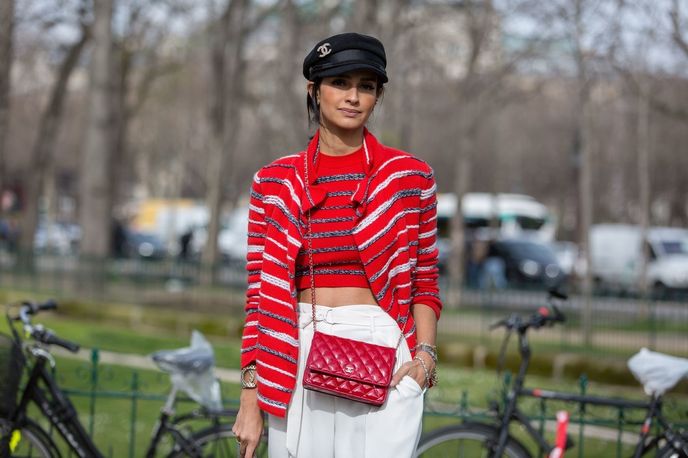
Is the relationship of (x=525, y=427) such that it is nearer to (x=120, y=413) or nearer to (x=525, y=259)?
(x=120, y=413)

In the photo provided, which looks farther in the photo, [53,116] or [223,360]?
[53,116]

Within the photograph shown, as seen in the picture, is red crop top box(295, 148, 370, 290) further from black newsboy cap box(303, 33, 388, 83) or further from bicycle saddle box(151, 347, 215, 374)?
bicycle saddle box(151, 347, 215, 374)

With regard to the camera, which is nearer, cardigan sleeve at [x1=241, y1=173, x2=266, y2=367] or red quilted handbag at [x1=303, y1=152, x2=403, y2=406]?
red quilted handbag at [x1=303, y1=152, x2=403, y2=406]

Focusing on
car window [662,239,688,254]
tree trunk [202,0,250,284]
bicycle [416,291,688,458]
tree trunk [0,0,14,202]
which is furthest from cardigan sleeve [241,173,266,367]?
car window [662,239,688,254]

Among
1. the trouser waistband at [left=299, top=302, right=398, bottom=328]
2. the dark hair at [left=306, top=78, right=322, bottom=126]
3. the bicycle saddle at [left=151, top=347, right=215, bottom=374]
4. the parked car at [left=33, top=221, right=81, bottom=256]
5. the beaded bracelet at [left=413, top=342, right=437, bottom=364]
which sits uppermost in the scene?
the dark hair at [left=306, top=78, right=322, bottom=126]

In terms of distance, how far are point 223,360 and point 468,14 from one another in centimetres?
1129

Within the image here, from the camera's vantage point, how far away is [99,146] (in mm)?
19266

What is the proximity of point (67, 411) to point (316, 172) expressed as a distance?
8.28 feet

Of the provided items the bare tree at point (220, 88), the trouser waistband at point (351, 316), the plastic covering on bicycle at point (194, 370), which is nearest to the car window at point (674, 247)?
the bare tree at point (220, 88)

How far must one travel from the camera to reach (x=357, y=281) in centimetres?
308

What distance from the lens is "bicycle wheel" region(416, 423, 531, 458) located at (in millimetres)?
4992

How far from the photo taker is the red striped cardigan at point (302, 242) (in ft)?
9.98

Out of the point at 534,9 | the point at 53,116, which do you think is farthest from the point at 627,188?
the point at 534,9

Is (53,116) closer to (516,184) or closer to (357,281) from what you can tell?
(357,281)
